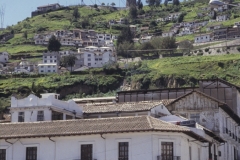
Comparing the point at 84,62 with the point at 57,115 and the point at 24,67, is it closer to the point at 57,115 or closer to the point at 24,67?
the point at 24,67

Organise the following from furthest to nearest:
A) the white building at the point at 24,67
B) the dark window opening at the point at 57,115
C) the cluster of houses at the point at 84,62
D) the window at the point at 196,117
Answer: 1. the white building at the point at 24,67
2. the cluster of houses at the point at 84,62
3. the window at the point at 196,117
4. the dark window opening at the point at 57,115

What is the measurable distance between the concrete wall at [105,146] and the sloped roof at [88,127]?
0.50m

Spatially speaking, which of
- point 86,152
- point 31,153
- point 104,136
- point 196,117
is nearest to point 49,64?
point 196,117

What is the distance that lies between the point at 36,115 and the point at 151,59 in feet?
442

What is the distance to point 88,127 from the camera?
46906 mm

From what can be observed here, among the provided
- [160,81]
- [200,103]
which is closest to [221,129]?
[200,103]

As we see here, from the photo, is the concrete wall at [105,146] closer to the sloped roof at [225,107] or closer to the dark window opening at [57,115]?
the dark window opening at [57,115]

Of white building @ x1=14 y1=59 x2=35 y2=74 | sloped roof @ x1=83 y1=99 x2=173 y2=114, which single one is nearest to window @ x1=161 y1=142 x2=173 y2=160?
sloped roof @ x1=83 y1=99 x2=173 y2=114

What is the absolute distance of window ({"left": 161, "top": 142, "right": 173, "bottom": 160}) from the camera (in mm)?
44812

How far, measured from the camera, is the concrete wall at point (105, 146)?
44438mm

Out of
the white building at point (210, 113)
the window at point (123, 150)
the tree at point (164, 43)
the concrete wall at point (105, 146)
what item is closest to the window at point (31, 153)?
the concrete wall at point (105, 146)

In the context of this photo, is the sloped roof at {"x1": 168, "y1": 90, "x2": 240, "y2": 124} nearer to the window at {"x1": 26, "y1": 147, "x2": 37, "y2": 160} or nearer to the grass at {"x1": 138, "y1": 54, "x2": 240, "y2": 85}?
the window at {"x1": 26, "y1": 147, "x2": 37, "y2": 160}

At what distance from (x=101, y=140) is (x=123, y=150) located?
1839 millimetres

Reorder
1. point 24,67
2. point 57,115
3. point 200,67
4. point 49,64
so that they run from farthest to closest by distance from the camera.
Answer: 1. point 24,67
2. point 49,64
3. point 200,67
4. point 57,115
